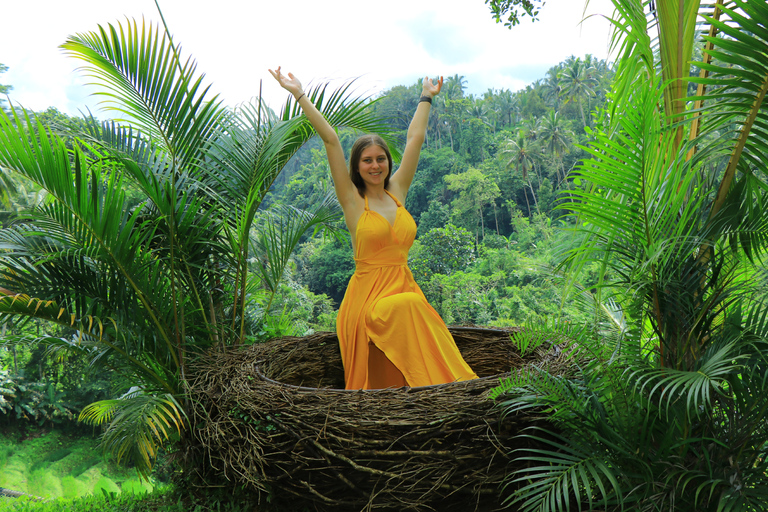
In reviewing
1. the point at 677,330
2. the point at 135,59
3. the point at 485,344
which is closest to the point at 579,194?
the point at 677,330

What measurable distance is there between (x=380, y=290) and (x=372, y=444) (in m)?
1.21

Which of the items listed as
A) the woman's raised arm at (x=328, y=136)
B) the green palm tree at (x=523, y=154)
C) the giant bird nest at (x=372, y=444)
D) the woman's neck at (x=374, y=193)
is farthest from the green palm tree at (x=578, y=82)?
the giant bird nest at (x=372, y=444)

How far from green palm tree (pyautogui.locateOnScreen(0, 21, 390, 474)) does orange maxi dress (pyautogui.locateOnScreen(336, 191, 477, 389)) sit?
0.82m

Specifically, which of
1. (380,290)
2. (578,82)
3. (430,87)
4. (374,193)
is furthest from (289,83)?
(578,82)

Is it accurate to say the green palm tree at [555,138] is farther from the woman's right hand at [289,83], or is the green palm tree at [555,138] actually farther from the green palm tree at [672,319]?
the green palm tree at [672,319]

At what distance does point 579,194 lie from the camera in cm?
205

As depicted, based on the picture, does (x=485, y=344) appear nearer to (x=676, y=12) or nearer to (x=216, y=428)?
(x=216, y=428)

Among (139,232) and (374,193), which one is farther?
(374,193)

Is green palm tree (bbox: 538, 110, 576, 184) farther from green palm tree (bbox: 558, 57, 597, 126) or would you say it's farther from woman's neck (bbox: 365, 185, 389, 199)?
woman's neck (bbox: 365, 185, 389, 199)

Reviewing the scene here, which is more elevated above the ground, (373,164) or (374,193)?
(373,164)

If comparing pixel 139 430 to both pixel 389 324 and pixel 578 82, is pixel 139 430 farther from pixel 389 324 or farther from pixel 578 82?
pixel 578 82

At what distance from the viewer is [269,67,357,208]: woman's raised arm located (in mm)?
3137

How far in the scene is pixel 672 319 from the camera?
2.13 m

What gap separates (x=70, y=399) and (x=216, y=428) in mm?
25344
